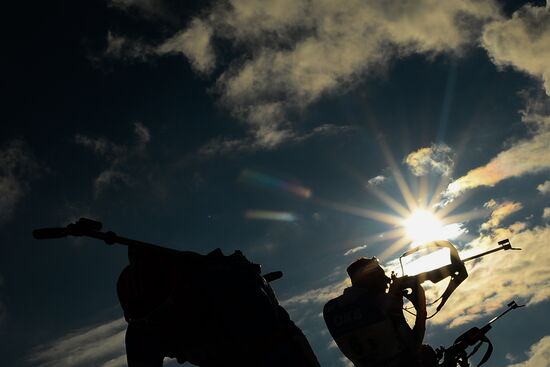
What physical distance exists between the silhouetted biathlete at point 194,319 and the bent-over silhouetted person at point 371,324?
1.58 meters

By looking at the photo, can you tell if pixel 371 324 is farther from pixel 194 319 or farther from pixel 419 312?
pixel 194 319

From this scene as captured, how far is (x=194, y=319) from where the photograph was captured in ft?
20.7

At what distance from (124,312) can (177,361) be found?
1089 mm

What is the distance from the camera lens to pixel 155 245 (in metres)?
6.53

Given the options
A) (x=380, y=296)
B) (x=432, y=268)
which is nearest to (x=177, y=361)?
(x=380, y=296)

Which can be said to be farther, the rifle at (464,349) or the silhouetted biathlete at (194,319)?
the rifle at (464,349)

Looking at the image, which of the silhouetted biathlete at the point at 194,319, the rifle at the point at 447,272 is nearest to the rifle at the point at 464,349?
the rifle at the point at 447,272

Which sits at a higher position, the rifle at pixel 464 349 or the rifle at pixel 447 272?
the rifle at pixel 447 272

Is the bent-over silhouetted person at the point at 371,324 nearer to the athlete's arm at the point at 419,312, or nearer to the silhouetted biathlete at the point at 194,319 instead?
the athlete's arm at the point at 419,312

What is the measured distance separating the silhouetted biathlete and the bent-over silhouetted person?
1.58 metres

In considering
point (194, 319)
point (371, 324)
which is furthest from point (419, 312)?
point (194, 319)

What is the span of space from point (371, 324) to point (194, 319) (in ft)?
10.8

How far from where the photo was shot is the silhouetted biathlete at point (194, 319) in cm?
611

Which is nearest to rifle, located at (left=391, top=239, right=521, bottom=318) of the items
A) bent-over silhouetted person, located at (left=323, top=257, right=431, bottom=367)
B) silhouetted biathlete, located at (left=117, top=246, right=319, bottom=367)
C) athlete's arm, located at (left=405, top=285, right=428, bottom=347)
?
athlete's arm, located at (left=405, top=285, right=428, bottom=347)
